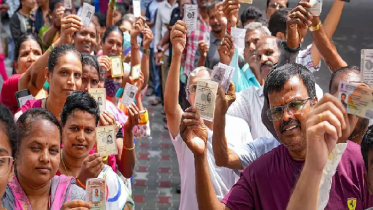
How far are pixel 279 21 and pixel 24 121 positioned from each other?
3.68 metres

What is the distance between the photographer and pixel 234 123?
414 cm

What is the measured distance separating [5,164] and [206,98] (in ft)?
3.56

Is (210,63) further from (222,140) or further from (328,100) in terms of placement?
(328,100)

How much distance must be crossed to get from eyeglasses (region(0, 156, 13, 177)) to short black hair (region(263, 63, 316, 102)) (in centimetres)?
127

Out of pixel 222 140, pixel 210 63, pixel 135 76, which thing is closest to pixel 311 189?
pixel 222 140

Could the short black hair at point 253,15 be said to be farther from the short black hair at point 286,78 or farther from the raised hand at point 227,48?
the short black hair at point 286,78

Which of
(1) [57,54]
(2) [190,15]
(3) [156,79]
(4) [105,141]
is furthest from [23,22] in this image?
(4) [105,141]

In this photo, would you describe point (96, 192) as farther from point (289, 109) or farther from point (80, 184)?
point (289, 109)

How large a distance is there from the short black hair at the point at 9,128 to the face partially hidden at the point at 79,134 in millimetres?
1143

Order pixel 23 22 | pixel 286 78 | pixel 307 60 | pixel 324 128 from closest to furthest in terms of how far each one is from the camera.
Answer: pixel 324 128 < pixel 286 78 < pixel 307 60 < pixel 23 22

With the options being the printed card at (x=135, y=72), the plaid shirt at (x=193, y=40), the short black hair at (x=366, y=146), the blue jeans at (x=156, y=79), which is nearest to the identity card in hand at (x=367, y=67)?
the short black hair at (x=366, y=146)

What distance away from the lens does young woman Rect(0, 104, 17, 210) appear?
233 cm

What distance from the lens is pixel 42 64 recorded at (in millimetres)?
4656

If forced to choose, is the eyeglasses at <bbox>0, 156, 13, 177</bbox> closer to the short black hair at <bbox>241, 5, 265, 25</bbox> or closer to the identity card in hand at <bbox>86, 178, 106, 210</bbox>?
the identity card in hand at <bbox>86, 178, 106, 210</bbox>
